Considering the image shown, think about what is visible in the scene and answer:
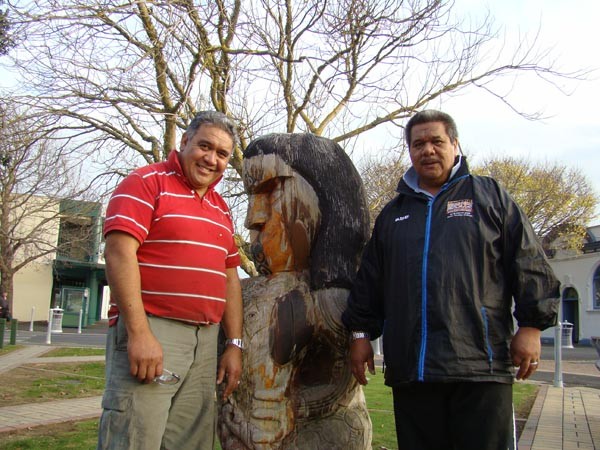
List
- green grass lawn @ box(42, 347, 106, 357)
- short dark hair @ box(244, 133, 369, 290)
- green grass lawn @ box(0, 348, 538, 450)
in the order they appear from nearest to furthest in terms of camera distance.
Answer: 1. short dark hair @ box(244, 133, 369, 290)
2. green grass lawn @ box(0, 348, 538, 450)
3. green grass lawn @ box(42, 347, 106, 357)

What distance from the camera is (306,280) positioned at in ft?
8.67

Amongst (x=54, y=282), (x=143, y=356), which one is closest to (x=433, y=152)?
(x=143, y=356)

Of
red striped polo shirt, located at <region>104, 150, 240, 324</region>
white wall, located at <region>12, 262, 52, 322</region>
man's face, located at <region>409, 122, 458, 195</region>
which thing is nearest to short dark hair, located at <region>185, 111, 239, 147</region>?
red striped polo shirt, located at <region>104, 150, 240, 324</region>

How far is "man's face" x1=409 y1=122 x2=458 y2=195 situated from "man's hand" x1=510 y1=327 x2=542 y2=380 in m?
0.70

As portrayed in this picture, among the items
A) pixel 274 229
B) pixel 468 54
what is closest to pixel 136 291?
pixel 274 229

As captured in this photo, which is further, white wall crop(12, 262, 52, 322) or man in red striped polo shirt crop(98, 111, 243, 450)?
white wall crop(12, 262, 52, 322)

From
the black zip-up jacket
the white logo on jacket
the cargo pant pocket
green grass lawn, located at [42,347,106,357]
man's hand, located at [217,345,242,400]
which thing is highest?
the white logo on jacket

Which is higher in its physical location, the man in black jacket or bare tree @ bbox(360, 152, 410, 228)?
bare tree @ bbox(360, 152, 410, 228)

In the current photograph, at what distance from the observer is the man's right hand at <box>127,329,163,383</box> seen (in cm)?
193

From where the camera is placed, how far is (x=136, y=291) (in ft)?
6.45

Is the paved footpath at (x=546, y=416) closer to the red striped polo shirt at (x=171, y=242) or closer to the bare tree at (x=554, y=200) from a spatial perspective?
the red striped polo shirt at (x=171, y=242)

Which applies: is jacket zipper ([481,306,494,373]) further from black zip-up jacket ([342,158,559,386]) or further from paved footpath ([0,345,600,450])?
paved footpath ([0,345,600,450])

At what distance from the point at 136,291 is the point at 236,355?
24.0 inches

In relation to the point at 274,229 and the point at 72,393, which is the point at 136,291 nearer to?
the point at 274,229
